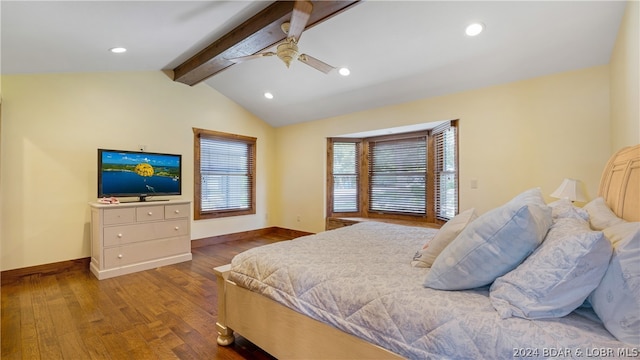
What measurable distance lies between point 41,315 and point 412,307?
316 cm

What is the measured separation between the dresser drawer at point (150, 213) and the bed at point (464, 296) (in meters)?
2.40

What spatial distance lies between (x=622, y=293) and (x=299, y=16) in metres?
2.34

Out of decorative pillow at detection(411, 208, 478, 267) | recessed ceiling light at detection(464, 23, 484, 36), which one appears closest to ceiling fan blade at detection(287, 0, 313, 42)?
recessed ceiling light at detection(464, 23, 484, 36)

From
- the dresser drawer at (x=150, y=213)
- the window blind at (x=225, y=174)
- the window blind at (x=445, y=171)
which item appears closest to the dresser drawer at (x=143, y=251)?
the dresser drawer at (x=150, y=213)

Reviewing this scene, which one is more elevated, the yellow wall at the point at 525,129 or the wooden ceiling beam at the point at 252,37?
the wooden ceiling beam at the point at 252,37

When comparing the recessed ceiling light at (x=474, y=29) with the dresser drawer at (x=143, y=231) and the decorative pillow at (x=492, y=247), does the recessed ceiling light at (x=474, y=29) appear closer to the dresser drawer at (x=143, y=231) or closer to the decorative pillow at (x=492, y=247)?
the decorative pillow at (x=492, y=247)

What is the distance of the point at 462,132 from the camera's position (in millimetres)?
3645

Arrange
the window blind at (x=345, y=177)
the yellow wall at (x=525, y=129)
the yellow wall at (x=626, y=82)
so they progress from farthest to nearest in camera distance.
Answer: the window blind at (x=345, y=177), the yellow wall at (x=525, y=129), the yellow wall at (x=626, y=82)

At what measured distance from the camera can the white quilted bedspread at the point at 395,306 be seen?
0.92 m

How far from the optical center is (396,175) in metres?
4.79

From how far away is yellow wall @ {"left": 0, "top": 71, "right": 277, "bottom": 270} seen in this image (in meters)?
3.13

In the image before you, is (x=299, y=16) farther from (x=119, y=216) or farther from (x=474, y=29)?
(x=119, y=216)

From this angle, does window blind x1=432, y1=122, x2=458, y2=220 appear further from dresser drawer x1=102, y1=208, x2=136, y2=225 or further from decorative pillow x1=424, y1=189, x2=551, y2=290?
dresser drawer x1=102, y1=208, x2=136, y2=225

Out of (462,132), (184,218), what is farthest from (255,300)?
(462,132)
